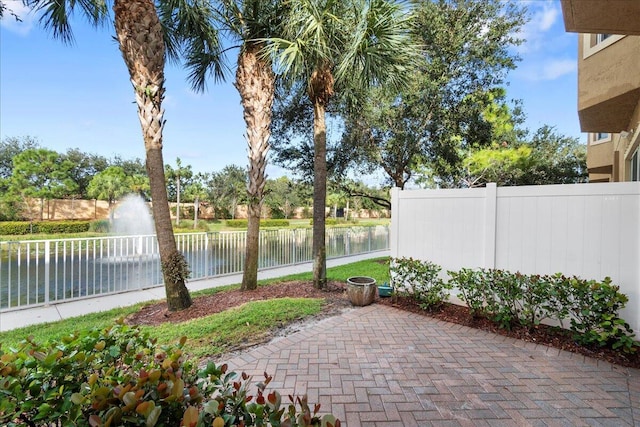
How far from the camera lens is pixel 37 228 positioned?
20.8 metres

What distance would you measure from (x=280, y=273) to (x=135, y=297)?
11.0 feet

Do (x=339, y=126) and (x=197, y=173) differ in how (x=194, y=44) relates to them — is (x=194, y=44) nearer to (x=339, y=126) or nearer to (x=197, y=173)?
(x=339, y=126)

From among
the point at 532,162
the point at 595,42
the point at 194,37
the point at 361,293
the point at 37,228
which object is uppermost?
the point at 194,37

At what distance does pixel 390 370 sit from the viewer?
121 inches

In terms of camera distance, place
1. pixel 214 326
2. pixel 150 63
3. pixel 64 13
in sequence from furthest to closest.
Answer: pixel 64 13, pixel 150 63, pixel 214 326

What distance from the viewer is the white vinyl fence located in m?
3.57

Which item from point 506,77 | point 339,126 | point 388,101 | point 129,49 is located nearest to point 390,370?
point 129,49

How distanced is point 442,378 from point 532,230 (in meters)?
2.61

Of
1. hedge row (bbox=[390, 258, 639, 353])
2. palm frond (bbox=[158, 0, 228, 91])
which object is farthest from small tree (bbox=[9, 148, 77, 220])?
hedge row (bbox=[390, 258, 639, 353])

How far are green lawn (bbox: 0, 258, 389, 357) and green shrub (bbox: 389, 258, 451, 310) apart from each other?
1443mm

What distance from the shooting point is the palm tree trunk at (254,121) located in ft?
19.1

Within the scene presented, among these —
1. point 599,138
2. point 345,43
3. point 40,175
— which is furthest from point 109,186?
point 599,138

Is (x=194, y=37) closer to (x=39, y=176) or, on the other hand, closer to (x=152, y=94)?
(x=152, y=94)

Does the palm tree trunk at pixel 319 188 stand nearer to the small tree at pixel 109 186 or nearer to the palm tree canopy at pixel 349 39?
the palm tree canopy at pixel 349 39
